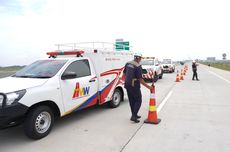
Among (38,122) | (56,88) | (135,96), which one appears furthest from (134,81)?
(38,122)

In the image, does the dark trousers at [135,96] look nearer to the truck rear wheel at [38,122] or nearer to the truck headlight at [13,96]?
the truck rear wheel at [38,122]

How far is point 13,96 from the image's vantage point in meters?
3.92

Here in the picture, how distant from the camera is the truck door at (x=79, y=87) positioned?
5098mm

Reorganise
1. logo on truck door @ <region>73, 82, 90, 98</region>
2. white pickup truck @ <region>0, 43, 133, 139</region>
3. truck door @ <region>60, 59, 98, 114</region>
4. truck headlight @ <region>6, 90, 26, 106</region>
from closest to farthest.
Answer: truck headlight @ <region>6, 90, 26, 106</region>
white pickup truck @ <region>0, 43, 133, 139</region>
truck door @ <region>60, 59, 98, 114</region>
logo on truck door @ <region>73, 82, 90, 98</region>

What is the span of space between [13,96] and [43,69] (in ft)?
5.11

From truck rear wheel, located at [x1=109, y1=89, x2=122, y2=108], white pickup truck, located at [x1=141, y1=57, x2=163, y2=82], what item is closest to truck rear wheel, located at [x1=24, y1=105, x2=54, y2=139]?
truck rear wheel, located at [x1=109, y1=89, x2=122, y2=108]

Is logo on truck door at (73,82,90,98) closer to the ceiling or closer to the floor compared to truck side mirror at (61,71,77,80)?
closer to the floor

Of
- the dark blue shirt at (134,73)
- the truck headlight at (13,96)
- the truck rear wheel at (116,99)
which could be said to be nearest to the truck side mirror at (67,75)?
the truck headlight at (13,96)

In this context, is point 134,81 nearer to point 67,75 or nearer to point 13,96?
point 67,75

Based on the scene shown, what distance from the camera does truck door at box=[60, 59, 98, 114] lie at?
510 cm

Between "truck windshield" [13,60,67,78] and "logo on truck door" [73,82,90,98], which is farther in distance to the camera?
"logo on truck door" [73,82,90,98]

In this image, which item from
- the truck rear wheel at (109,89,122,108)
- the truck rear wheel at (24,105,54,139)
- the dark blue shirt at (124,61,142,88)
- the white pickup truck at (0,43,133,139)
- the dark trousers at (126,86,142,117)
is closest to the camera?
the white pickup truck at (0,43,133,139)

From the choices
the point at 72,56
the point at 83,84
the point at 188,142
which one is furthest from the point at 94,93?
the point at 188,142

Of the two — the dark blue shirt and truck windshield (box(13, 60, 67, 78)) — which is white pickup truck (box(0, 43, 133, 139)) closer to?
truck windshield (box(13, 60, 67, 78))
